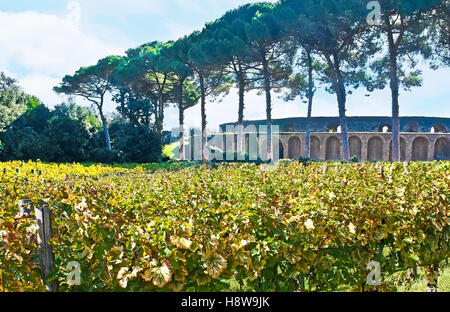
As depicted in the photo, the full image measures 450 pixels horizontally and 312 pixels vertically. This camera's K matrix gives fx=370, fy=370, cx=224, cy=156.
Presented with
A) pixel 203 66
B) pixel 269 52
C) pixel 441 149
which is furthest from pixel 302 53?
pixel 441 149

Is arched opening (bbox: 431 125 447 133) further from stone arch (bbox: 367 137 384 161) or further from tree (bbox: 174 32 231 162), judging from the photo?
tree (bbox: 174 32 231 162)

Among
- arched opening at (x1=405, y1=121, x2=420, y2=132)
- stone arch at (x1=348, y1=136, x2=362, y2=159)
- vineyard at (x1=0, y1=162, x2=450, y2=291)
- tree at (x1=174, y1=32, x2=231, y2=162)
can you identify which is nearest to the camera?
vineyard at (x1=0, y1=162, x2=450, y2=291)

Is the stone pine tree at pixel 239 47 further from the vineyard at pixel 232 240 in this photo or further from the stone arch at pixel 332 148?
the vineyard at pixel 232 240

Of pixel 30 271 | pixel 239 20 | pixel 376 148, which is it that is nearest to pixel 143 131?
pixel 239 20

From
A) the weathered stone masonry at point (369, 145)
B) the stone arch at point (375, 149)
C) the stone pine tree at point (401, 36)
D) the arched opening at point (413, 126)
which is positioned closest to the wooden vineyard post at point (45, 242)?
the stone pine tree at point (401, 36)

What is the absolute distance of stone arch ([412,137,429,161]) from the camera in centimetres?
3400

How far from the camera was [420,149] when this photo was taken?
34.4 metres

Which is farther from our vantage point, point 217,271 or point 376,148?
point 376,148

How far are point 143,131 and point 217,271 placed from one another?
747 inches

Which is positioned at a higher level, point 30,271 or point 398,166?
point 398,166

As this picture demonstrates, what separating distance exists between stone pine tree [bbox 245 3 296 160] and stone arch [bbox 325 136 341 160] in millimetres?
8751

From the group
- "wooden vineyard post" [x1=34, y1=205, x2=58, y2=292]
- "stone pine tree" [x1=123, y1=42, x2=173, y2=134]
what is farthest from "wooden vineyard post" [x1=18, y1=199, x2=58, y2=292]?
"stone pine tree" [x1=123, y1=42, x2=173, y2=134]
